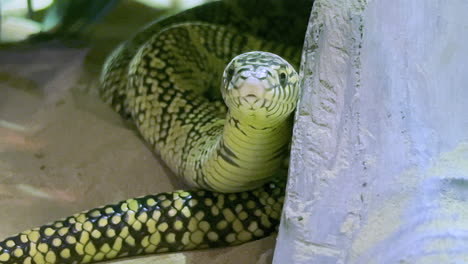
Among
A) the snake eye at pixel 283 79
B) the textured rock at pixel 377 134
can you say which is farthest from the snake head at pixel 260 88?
the textured rock at pixel 377 134

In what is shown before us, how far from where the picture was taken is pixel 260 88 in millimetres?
2393

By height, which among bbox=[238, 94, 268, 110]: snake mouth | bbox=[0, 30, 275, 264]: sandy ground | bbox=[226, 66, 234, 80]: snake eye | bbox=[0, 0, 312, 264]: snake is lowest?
bbox=[0, 30, 275, 264]: sandy ground

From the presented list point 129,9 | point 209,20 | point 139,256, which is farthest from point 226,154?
point 129,9

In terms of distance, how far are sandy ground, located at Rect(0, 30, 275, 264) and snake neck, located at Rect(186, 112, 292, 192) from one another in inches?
11.2

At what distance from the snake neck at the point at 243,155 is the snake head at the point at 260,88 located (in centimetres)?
10

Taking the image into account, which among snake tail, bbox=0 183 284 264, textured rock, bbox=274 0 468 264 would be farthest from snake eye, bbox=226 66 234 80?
snake tail, bbox=0 183 284 264

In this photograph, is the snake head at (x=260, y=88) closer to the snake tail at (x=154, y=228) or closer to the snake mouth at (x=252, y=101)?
the snake mouth at (x=252, y=101)

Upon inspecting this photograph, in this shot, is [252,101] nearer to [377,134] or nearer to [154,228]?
[377,134]

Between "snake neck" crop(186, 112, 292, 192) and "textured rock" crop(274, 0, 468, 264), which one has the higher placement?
"textured rock" crop(274, 0, 468, 264)

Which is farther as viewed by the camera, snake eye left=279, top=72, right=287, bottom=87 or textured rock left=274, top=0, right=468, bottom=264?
snake eye left=279, top=72, right=287, bottom=87

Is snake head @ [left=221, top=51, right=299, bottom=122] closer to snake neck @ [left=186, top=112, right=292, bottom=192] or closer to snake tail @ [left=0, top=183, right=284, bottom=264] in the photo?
snake neck @ [left=186, top=112, right=292, bottom=192]

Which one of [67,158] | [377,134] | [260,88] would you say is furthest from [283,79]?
[67,158]

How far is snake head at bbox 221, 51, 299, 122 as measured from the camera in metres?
Result: 2.40

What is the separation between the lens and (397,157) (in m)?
2.11
